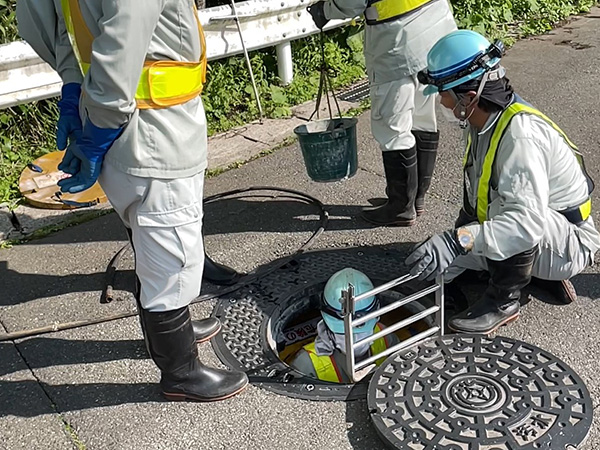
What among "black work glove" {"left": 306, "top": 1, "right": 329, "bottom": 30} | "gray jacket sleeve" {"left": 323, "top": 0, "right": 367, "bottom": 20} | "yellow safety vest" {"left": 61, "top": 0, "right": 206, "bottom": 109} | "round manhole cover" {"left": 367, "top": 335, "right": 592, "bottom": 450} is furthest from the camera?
"black work glove" {"left": 306, "top": 1, "right": 329, "bottom": 30}

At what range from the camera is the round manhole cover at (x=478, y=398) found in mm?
2459

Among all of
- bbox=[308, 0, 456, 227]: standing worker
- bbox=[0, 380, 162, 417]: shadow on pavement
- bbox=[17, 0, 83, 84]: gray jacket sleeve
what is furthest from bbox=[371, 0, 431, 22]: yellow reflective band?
bbox=[0, 380, 162, 417]: shadow on pavement

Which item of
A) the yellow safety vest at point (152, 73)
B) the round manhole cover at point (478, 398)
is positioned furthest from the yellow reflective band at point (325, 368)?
the yellow safety vest at point (152, 73)

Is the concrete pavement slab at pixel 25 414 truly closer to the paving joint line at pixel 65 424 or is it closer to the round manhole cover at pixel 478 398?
the paving joint line at pixel 65 424

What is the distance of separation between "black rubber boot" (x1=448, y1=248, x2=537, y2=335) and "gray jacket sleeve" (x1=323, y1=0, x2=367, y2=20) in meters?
1.47

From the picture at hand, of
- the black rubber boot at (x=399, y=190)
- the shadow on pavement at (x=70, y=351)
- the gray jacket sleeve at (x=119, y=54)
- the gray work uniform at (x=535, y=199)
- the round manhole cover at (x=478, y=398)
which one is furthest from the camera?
the black rubber boot at (x=399, y=190)

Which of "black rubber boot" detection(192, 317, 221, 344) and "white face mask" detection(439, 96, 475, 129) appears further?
"black rubber boot" detection(192, 317, 221, 344)

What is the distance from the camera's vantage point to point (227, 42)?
552 centimetres

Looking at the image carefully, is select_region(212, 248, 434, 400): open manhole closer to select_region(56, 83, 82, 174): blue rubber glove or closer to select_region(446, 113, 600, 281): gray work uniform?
select_region(446, 113, 600, 281): gray work uniform

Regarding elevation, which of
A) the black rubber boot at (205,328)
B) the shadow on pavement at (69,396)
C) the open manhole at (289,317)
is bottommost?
the open manhole at (289,317)

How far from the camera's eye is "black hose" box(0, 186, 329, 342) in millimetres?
3312

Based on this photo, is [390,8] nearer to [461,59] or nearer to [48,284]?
[461,59]

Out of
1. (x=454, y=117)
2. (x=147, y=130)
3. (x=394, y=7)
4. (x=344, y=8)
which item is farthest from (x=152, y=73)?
(x=394, y=7)

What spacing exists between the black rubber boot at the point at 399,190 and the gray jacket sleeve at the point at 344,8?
0.79 metres
